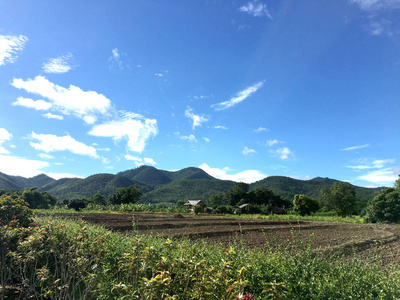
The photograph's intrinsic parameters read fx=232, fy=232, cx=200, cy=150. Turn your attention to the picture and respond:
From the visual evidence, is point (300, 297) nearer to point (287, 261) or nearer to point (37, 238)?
point (287, 261)

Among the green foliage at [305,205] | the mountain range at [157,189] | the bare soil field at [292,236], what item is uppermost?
the mountain range at [157,189]

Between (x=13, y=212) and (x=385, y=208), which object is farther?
(x=385, y=208)

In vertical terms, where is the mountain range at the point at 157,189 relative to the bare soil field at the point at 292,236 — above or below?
above

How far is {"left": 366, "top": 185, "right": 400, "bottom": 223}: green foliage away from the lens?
31516mm

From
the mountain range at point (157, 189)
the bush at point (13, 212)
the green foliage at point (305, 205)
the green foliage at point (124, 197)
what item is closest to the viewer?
the bush at point (13, 212)

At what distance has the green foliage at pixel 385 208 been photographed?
103ft

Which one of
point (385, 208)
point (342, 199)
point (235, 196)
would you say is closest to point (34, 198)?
point (235, 196)

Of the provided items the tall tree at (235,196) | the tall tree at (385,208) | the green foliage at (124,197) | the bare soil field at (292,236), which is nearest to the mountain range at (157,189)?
the tall tree at (235,196)

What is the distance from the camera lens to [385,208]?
3198 cm

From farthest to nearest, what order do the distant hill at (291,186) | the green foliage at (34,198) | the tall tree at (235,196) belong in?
1. the distant hill at (291,186)
2. the tall tree at (235,196)
3. the green foliage at (34,198)

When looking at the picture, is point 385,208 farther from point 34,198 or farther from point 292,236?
point 34,198

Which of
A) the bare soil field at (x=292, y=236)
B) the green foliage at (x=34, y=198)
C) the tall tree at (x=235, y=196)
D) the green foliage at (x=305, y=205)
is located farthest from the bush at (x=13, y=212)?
the tall tree at (x=235, y=196)

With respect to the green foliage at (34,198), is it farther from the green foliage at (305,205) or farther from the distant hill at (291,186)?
the distant hill at (291,186)

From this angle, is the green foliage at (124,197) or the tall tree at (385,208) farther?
the green foliage at (124,197)
